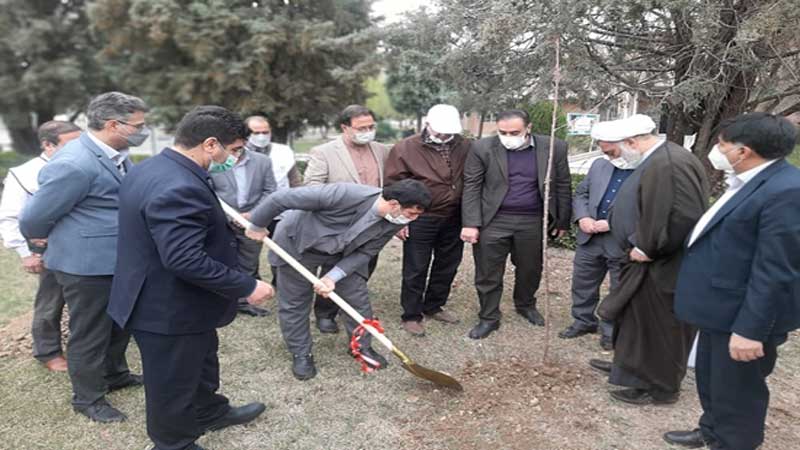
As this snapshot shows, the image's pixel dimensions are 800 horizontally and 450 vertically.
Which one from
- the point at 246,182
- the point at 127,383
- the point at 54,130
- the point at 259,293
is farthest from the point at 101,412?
the point at 246,182

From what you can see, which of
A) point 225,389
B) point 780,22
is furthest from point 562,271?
point 225,389

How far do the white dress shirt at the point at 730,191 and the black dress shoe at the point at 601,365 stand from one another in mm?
1452

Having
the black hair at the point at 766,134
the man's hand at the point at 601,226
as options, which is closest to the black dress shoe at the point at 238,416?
the man's hand at the point at 601,226

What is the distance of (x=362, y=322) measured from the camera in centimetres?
312

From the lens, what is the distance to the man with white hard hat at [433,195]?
405cm

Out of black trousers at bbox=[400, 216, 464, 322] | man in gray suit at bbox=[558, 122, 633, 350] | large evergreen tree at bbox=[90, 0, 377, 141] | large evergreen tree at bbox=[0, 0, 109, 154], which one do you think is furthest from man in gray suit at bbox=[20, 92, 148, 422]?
large evergreen tree at bbox=[0, 0, 109, 154]

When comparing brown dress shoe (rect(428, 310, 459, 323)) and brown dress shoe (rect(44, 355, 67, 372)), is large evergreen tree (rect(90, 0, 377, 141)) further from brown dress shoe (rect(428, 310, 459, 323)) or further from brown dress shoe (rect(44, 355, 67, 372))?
brown dress shoe (rect(44, 355, 67, 372))

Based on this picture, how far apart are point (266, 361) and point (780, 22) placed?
4751 mm

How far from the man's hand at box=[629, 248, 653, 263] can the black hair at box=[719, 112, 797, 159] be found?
85cm

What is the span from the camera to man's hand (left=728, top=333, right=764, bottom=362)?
7.25 ft

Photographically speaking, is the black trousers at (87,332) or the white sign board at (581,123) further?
the white sign board at (581,123)

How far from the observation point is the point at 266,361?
3.78 m

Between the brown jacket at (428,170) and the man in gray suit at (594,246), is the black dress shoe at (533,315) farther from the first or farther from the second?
the brown jacket at (428,170)

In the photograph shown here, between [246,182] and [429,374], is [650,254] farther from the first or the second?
[246,182]
